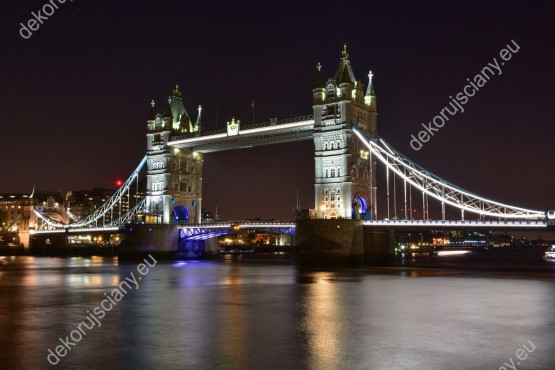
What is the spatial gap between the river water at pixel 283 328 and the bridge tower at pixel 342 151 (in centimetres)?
2577

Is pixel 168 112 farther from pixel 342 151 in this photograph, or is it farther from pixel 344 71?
pixel 342 151

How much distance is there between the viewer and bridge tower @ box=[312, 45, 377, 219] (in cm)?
5644

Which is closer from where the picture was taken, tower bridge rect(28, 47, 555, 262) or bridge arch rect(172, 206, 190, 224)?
tower bridge rect(28, 47, 555, 262)

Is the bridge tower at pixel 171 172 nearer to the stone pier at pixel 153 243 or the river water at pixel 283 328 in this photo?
the stone pier at pixel 153 243

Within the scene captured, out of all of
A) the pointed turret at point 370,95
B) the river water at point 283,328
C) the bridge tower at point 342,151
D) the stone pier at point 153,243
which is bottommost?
the river water at point 283,328

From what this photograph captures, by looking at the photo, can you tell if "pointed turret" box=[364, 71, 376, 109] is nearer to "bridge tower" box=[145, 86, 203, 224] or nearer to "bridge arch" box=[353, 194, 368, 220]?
"bridge arch" box=[353, 194, 368, 220]

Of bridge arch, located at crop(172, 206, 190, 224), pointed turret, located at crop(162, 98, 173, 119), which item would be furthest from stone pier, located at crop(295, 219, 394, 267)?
pointed turret, located at crop(162, 98, 173, 119)

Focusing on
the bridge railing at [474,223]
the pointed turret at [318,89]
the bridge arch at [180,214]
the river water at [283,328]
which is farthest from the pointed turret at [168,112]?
the river water at [283,328]

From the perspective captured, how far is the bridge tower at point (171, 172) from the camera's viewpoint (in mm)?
74875

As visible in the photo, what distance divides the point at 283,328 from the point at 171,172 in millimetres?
58542

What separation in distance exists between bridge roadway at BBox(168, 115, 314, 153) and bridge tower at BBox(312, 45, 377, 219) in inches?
84.8

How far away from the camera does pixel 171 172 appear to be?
74.9 metres

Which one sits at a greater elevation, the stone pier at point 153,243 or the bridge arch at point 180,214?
the bridge arch at point 180,214

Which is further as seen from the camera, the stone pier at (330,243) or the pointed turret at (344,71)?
the pointed turret at (344,71)
